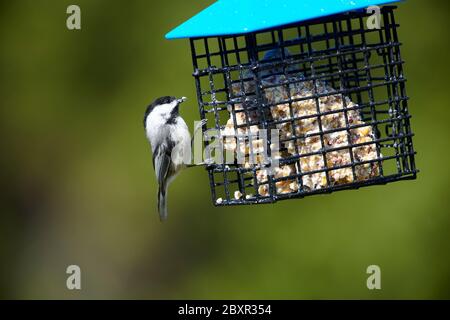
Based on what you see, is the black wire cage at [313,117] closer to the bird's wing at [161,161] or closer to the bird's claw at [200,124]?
the bird's claw at [200,124]

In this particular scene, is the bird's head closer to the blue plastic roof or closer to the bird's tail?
the bird's tail

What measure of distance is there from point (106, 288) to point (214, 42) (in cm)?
318

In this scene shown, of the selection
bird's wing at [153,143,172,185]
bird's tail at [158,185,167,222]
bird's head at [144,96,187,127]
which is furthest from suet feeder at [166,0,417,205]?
bird's tail at [158,185,167,222]

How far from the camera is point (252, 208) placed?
341 inches

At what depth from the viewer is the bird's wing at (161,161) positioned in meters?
6.48

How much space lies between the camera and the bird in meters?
6.29

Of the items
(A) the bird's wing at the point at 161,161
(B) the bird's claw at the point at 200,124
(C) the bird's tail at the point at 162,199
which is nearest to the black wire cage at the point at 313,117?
(B) the bird's claw at the point at 200,124

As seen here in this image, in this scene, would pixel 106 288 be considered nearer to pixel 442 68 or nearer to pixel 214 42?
pixel 214 42

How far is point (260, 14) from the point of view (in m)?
4.64

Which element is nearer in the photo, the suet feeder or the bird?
the suet feeder

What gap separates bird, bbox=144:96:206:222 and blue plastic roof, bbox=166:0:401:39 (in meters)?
1.38

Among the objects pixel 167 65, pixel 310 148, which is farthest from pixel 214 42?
pixel 310 148

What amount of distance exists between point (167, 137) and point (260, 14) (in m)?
2.01

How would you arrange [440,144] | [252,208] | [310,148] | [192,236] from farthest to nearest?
1. [192,236]
2. [252,208]
3. [440,144]
4. [310,148]
